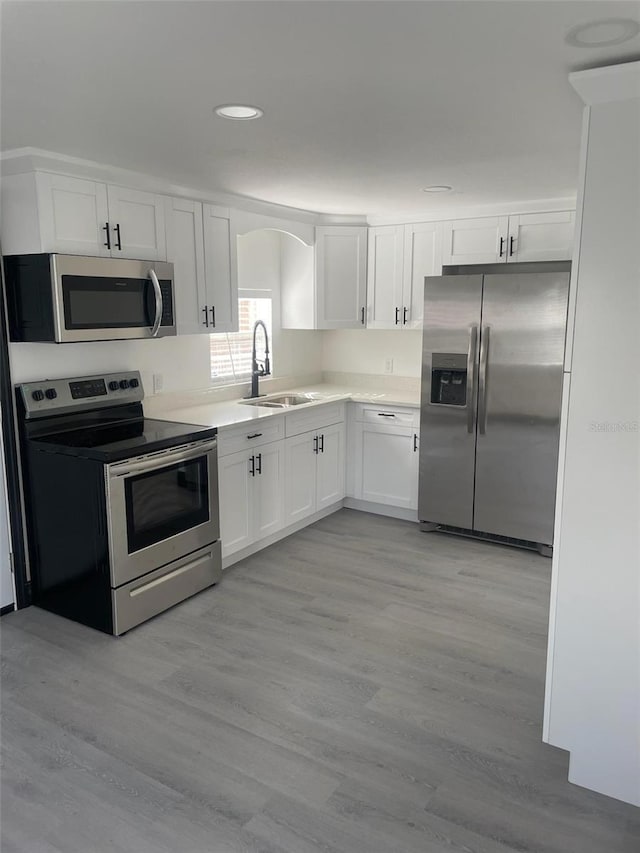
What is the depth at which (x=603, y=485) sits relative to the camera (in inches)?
80.2

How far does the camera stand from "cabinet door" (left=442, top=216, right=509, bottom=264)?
437 cm

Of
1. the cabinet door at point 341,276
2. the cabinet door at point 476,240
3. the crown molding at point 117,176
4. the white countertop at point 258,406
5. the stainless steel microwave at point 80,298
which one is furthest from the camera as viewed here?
the cabinet door at point 341,276

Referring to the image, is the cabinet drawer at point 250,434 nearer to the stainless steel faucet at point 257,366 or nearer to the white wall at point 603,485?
the stainless steel faucet at point 257,366

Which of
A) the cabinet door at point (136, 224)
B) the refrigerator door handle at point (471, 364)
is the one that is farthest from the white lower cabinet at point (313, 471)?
the cabinet door at point (136, 224)

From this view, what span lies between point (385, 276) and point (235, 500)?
2149 millimetres

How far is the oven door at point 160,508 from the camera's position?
3.03 m

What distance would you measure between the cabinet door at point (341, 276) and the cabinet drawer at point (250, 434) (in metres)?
1.19

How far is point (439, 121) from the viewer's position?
2.43 meters

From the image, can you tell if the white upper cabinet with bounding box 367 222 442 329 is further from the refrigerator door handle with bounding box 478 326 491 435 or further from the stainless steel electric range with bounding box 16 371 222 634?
the stainless steel electric range with bounding box 16 371 222 634

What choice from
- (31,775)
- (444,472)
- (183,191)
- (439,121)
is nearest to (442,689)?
(31,775)

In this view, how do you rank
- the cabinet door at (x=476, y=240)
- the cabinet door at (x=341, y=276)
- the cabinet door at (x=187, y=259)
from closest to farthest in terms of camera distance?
the cabinet door at (x=187, y=259), the cabinet door at (x=476, y=240), the cabinet door at (x=341, y=276)

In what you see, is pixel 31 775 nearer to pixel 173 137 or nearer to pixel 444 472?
pixel 173 137

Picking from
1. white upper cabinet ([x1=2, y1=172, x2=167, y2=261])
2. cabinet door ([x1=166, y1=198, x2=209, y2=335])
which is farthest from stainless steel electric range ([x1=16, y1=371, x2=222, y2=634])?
white upper cabinet ([x1=2, y1=172, x2=167, y2=261])

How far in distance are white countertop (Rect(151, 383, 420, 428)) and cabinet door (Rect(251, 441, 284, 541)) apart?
9.9 inches
